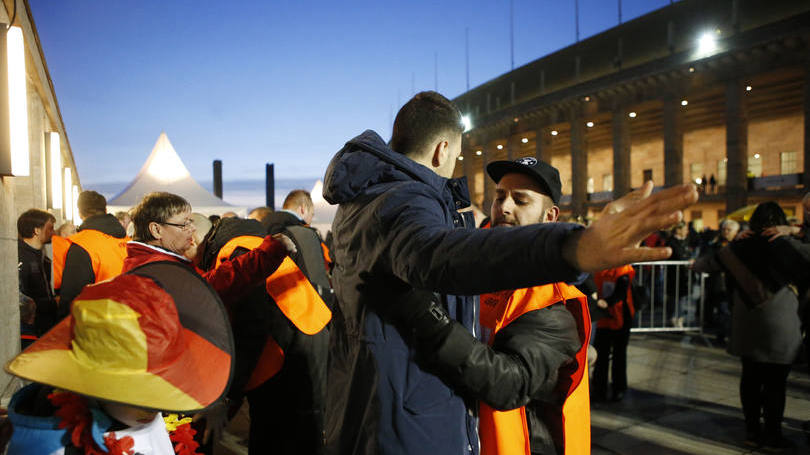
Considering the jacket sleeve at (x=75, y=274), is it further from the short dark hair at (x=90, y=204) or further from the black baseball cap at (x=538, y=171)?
the black baseball cap at (x=538, y=171)

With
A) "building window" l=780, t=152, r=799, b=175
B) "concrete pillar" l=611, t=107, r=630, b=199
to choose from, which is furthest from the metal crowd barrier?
"building window" l=780, t=152, r=799, b=175

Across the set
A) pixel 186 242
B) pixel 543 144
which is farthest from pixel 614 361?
pixel 543 144

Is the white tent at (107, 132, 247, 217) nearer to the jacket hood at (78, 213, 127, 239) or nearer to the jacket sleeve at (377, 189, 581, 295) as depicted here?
the jacket hood at (78, 213, 127, 239)

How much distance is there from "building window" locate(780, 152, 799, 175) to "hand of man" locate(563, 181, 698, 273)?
137 ft

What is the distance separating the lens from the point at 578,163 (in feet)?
128

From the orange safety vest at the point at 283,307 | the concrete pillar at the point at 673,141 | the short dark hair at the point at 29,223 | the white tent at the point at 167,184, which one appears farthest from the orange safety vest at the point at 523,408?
the concrete pillar at the point at 673,141

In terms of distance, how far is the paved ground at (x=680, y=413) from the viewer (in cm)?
461

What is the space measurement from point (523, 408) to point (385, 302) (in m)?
0.81

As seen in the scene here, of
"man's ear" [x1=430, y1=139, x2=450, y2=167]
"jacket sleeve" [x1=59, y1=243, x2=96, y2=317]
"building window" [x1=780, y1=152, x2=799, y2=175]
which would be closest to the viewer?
"man's ear" [x1=430, y1=139, x2=450, y2=167]

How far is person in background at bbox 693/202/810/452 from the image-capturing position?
448 centimetres

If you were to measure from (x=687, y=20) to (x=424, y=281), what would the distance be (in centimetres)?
4413

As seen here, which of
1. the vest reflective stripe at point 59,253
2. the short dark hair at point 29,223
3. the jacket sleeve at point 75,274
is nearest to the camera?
the jacket sleeve at point 75,274

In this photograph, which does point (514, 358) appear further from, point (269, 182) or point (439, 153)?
point (269, 182)

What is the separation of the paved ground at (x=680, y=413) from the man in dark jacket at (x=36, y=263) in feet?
6.35
